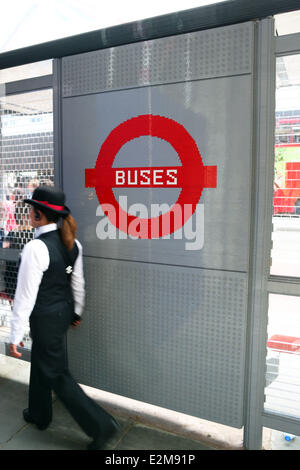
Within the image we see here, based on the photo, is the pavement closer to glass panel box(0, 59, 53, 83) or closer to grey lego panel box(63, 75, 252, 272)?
grey lego panel box(63, 75, 252, 272)

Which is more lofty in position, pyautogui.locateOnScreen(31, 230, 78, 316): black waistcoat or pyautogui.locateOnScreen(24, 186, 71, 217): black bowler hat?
pyautogui.locateOnScreen(24, 186, 71, 217): black bowler hat

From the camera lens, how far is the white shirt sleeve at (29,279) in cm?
215

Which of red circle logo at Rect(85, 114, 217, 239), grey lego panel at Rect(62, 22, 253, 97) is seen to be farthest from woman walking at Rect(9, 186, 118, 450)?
grey lego panel at Rect(62, 22, 253, 97)

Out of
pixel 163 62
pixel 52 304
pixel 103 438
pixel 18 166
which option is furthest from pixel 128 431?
pixel 163 62

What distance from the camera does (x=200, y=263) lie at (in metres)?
2.39

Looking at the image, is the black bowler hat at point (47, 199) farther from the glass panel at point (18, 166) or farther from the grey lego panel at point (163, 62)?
the grey lego panel at point (163, 62)

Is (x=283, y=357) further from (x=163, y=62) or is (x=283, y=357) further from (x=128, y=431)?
(x=163, y=62)

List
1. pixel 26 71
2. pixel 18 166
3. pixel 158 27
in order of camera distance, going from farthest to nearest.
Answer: pixel 18 166 < pixel 26 71 < pixel 158 27

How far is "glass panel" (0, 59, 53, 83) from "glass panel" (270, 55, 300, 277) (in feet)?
5.73

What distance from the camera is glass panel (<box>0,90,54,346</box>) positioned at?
2977mm

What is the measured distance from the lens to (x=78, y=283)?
2.56m

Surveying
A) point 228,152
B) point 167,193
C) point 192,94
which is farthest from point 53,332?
point 192,94

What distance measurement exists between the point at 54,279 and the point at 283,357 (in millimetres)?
1515
